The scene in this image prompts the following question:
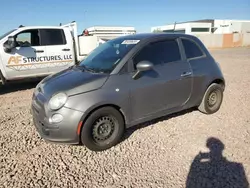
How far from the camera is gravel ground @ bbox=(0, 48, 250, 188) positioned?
2736 mm

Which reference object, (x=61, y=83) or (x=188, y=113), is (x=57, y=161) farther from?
(x=188, y=113)

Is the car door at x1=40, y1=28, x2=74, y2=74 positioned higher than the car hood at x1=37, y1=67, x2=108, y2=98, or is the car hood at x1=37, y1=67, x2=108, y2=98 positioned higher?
the car door at x1=40, y1=28, x2=74, y2=74

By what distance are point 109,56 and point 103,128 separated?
1318mm

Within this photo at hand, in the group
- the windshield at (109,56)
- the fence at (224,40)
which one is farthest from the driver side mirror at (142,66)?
the fence at (224,40)

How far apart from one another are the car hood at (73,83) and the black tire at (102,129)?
1.29ft

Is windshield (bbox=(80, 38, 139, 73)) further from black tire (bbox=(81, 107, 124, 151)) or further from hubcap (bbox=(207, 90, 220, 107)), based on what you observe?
hubcap (bbox=(207, 90, 220, 107))

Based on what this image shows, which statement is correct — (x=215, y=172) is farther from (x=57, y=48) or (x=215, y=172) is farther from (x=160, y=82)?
(x=57, y=48)

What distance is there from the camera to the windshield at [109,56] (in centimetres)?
361

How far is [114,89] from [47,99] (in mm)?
1004

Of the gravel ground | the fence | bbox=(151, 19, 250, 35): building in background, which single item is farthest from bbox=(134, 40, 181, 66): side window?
bbox=(151, 19, 250, 35): building in background

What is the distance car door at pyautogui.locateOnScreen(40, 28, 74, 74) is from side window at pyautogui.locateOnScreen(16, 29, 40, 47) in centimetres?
19

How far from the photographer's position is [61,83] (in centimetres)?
340

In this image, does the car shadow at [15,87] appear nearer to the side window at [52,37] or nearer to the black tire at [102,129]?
the side window at [52,37]

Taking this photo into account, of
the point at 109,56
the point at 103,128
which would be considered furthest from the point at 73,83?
the point at 109,56
